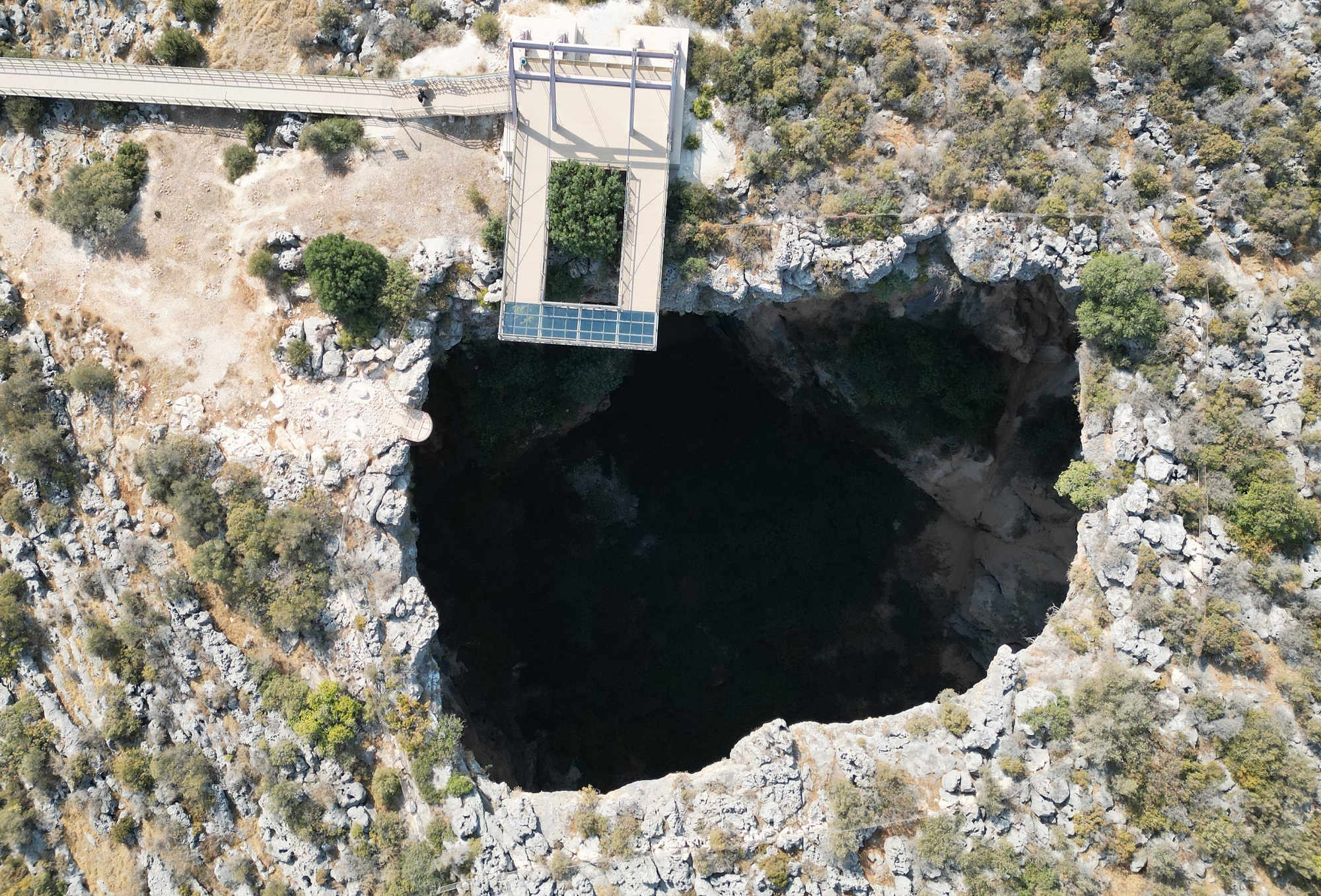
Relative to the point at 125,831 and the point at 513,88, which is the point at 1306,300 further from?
the point at 125,831

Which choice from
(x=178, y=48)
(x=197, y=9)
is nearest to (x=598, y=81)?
(x=197, y=9)

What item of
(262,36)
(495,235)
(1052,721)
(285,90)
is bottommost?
(1052,721)

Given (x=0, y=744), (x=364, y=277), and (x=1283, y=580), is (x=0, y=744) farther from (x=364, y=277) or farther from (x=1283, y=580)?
(x=1283, y=580)

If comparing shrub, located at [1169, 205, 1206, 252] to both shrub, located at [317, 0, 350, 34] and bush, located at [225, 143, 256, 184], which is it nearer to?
shrub, located at [317, 0, 350, 34]

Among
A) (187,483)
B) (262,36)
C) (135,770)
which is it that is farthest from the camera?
(262,36)

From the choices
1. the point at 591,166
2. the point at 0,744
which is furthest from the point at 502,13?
the point at 0,744

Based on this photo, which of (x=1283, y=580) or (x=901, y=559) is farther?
(x=901, y=559)

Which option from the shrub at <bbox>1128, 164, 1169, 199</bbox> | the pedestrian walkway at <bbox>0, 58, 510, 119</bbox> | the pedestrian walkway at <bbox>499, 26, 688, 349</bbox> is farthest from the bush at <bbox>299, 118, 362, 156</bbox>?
the shrub at <bbox>1128, 164, 1169, 199</bbox>
